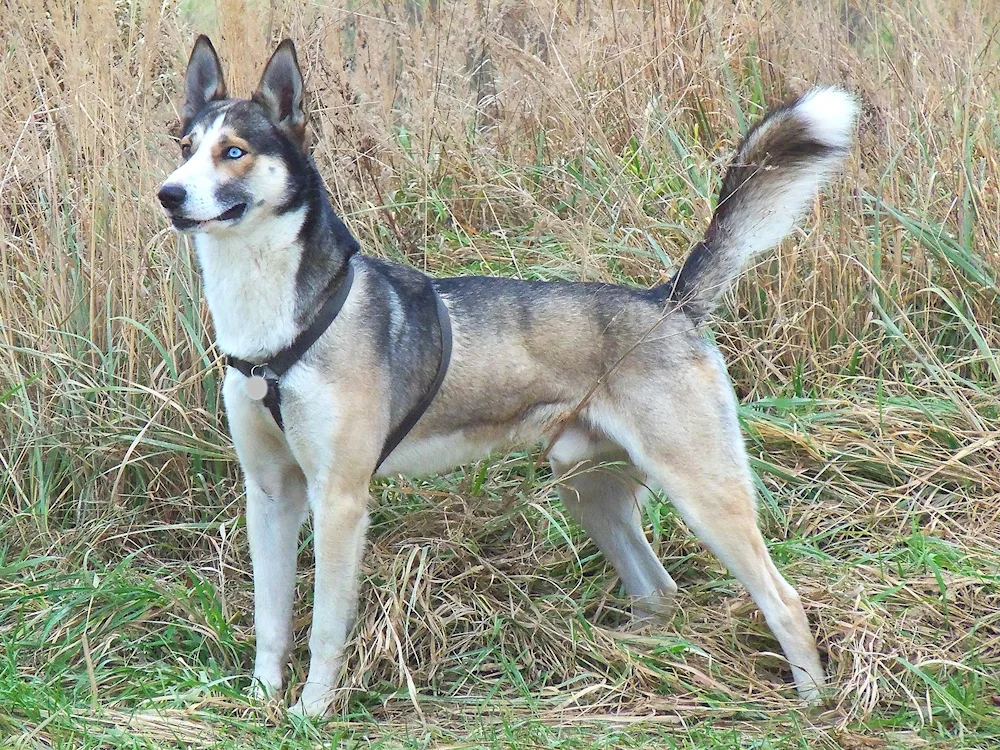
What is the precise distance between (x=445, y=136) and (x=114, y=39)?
1.37m

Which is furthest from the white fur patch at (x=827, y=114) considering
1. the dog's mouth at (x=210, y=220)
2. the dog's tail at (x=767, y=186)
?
the dog's mouth at (x=210, y=220)

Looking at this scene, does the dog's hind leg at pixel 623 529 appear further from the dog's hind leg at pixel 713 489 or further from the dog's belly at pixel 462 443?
the dog's hind leg at pixel 713 489

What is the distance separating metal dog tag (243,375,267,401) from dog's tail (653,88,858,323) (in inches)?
49.2

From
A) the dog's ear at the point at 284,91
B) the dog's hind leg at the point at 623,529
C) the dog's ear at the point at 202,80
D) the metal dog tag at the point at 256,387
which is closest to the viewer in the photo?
the metal dog tag at the point at 256,387

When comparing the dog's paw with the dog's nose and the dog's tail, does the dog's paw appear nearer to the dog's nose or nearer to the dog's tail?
the dog's nose

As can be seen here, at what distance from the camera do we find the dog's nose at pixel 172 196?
9.59ft

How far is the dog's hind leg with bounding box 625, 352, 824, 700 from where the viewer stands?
329cm

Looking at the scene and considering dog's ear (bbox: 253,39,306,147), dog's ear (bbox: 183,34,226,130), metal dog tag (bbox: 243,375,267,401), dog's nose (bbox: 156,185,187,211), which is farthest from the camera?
dog's ear (bbox: 183,34,226,130)

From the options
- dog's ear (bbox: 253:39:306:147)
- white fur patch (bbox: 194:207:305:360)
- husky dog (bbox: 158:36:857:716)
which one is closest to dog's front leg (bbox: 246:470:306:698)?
husky dog (bbox: 158:36:857:716)

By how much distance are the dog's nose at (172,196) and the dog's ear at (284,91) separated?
1.59 feet

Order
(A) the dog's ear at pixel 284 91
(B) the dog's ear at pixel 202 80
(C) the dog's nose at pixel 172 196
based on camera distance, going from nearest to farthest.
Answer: (C) the dog's nose at pixel 172 196 → (A) the dog's ear at pixel 284 91 → (B) the dog's ear at pixel 202 80

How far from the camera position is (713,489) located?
332 centimetres

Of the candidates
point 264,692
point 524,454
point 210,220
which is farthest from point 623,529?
point 210,220

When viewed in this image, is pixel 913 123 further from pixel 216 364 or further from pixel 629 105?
pixel 216 364
